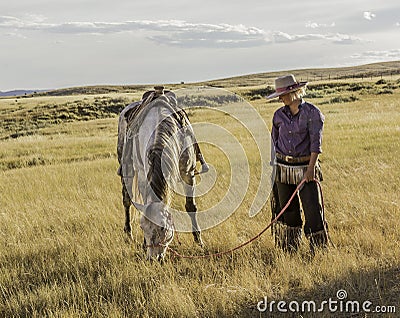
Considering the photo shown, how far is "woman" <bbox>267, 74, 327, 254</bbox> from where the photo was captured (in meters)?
5.07

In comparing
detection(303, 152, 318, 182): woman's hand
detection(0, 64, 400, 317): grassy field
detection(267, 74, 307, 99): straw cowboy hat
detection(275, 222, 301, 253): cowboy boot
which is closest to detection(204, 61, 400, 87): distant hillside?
detection(0, 64, 400, 317): grassy field

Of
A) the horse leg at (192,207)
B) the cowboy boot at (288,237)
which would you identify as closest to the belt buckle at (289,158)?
A: the cowboy boot at (288,237)

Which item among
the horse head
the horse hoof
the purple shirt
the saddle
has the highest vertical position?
the saddle

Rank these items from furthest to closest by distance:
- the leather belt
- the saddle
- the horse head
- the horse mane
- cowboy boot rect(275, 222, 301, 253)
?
1. the saddle
2. cowboy boot rect(275, 222, 301, 253)
3. the leather belt
4. the horse mane
5. the horse head

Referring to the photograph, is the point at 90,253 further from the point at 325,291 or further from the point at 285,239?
the point at 325,291

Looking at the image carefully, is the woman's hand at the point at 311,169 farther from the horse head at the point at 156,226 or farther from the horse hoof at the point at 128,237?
the horse hoof at the point at 128,237

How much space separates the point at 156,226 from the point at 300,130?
200 cm

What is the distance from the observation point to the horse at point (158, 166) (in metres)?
4.68

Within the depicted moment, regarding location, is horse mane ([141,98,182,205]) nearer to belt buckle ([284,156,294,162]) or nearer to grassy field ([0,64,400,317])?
grassy field ([0,64,400,317])

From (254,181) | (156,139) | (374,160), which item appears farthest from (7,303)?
(374,160)

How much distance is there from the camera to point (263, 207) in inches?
297

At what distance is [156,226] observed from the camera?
180 inches

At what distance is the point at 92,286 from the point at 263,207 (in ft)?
11.7

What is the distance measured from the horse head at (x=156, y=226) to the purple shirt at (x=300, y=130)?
1.68 metres
